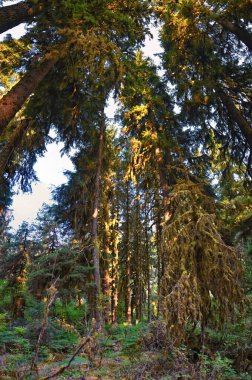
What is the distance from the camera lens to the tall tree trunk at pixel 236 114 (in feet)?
31.5

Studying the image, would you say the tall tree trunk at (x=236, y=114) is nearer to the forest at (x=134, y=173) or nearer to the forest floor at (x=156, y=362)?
the forest at (x=134, y=173)

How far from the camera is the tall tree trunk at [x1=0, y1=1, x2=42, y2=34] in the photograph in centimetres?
661

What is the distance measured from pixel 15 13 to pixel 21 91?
5.43 ft

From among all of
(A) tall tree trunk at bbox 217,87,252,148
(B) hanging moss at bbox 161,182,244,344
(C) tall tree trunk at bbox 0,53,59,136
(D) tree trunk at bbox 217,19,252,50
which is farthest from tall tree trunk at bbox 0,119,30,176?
(D) tree trunk at bbox 217,19,252,50

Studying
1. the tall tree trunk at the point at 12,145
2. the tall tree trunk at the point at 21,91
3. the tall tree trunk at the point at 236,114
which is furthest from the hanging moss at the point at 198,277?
the tall tree trunk at the point at 12,145

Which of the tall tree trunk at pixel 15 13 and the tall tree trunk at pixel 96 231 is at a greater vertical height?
the tall tree trunk at pixel 15 13

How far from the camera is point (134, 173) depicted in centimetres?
1280

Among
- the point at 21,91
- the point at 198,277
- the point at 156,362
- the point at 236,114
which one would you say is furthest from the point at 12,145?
the point at 236,114

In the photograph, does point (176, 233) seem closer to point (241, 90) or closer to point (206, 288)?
point (206, 288)

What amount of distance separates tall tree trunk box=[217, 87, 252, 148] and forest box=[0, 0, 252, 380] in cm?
5

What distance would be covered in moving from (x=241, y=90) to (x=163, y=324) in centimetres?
791

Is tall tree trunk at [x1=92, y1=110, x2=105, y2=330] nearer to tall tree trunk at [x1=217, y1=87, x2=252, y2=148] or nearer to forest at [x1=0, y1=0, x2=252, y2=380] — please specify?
forest at [x1=0, y1=0, x2=252, y2=380]

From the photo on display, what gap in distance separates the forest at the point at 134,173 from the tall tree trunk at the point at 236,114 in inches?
1.8

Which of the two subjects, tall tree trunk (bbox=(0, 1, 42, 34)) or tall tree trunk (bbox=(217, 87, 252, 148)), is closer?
tall tree trunk (bbox=(0, 1, 42, 34))
